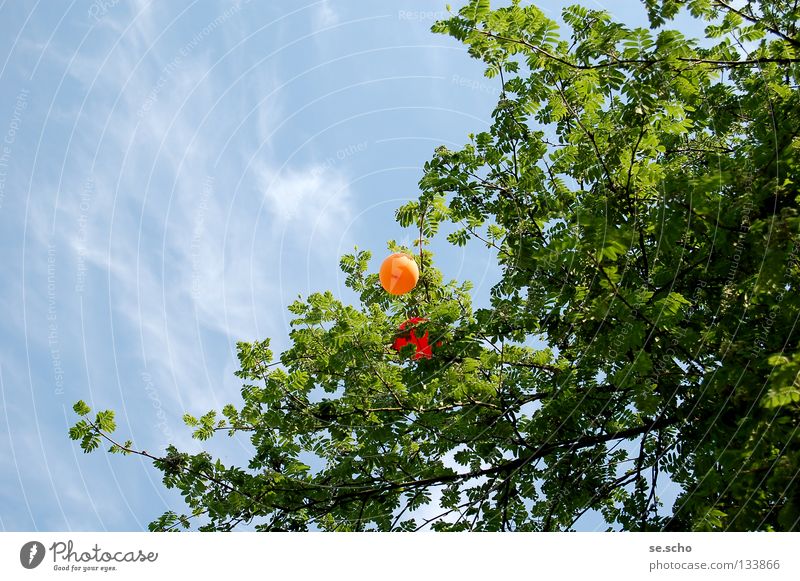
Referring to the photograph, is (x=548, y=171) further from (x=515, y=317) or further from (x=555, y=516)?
(x=555, y=516)

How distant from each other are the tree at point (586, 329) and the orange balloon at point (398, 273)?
0.58 m

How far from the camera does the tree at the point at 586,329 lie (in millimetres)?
6172

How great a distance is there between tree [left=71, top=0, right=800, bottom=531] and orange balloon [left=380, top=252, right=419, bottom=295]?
0.58 metres

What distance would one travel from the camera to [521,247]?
25.6ft

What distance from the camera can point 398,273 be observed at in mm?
8594

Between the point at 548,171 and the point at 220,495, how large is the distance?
603 centimetres
